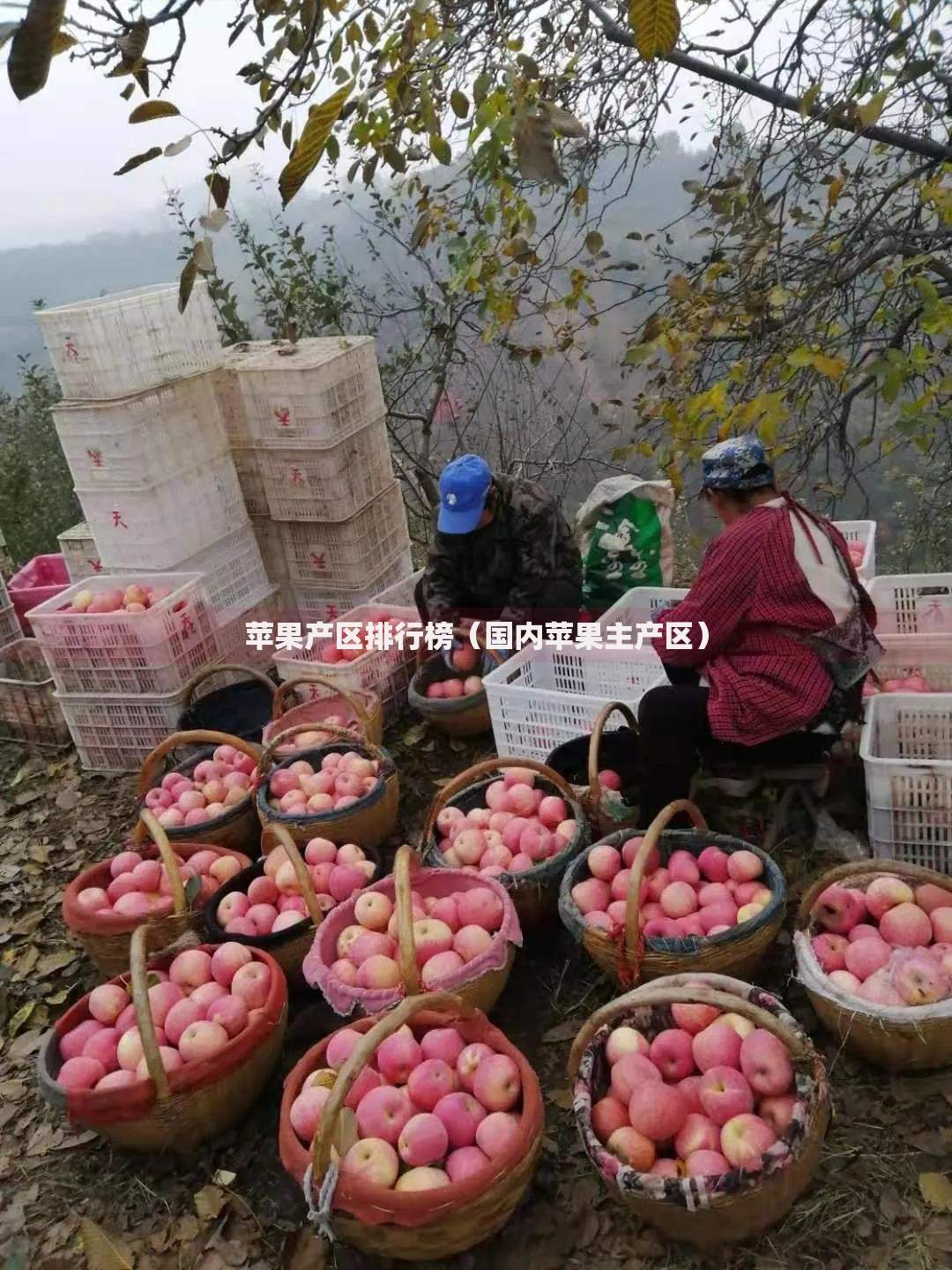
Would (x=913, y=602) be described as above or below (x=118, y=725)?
above

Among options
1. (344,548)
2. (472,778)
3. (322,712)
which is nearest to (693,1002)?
(472,778)

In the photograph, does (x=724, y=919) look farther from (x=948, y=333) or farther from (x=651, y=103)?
(x=651, y=103)

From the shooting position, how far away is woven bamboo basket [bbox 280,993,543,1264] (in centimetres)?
194

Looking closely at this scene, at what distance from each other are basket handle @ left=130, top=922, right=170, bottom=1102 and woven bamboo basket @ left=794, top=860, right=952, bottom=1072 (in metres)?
1.65

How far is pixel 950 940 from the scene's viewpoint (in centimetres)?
243

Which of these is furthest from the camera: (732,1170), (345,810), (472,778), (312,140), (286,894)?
(345,810)

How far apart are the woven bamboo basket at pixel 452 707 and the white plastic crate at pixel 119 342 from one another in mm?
2035

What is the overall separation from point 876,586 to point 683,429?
1594 millimetres

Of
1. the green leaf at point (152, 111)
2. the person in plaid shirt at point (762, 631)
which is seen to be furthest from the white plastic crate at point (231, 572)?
the green leaf at point (152, 111)

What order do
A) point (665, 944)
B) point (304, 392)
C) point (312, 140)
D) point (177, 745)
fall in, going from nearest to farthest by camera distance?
point (312, 140) < point (665, 944) < point (177, 745) < point (304, 392)

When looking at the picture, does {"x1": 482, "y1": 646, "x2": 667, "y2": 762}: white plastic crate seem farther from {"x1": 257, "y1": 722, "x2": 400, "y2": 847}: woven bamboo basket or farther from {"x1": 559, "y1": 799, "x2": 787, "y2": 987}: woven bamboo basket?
{"x1": 559, "y1": 799, "x2": 787, "y2": 987}: woven bamboo basket

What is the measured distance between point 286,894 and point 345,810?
0.43 metres

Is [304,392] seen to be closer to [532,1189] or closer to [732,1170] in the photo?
[532,1189]

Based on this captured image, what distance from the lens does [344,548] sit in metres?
5.35
